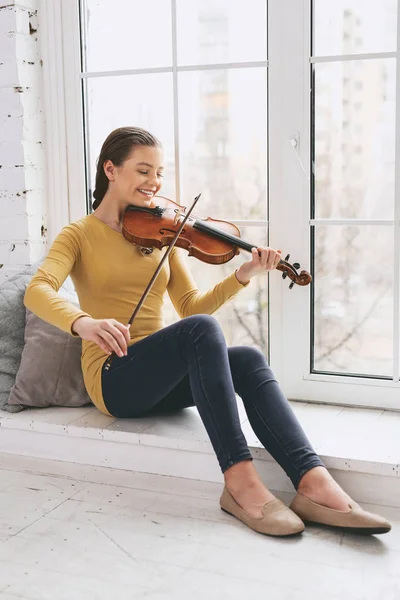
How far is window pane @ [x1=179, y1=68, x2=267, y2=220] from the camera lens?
2654 mm

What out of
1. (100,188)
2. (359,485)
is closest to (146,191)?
(100,188)

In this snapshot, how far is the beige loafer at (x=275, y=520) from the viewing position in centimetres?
196

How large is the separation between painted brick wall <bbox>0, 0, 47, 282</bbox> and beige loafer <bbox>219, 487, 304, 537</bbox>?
1.34 metres

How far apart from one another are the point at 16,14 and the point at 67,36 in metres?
0.19

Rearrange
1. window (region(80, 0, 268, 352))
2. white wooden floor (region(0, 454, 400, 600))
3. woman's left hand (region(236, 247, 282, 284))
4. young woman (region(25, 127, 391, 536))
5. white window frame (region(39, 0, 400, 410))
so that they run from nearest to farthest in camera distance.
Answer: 1. white wooden floor (region(0, 454, 400, 600))
2. young woman (region(25, 127, 391, 536))
3. woman's left hand (region(236, 247, 282, 284))
4. white window frame (region(39, 0, 400, 410))
5. window (region(80, 0, 268, 352))

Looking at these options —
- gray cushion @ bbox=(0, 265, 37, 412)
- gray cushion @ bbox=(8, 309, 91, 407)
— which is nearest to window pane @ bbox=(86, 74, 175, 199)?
gray cushion @ bbox=(0, 265, 37, 412)

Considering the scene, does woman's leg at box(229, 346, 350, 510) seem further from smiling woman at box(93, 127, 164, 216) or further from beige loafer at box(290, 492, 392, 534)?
smiling woman at box(93, 127, 164, 216)

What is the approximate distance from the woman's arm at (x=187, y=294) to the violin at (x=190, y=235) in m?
0.18

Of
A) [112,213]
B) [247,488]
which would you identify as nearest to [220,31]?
[112,213]

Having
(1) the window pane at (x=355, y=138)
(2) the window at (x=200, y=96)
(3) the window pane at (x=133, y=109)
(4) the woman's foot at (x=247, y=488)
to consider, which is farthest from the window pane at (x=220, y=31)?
(4) the woman's foot at (x=247, y=488)

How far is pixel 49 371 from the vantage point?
8.58 ft

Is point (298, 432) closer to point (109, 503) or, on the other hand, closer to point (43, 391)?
point (109, 503)

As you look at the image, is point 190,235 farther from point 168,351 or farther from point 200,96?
point 200,96

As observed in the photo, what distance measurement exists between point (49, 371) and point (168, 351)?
0.60 metres
